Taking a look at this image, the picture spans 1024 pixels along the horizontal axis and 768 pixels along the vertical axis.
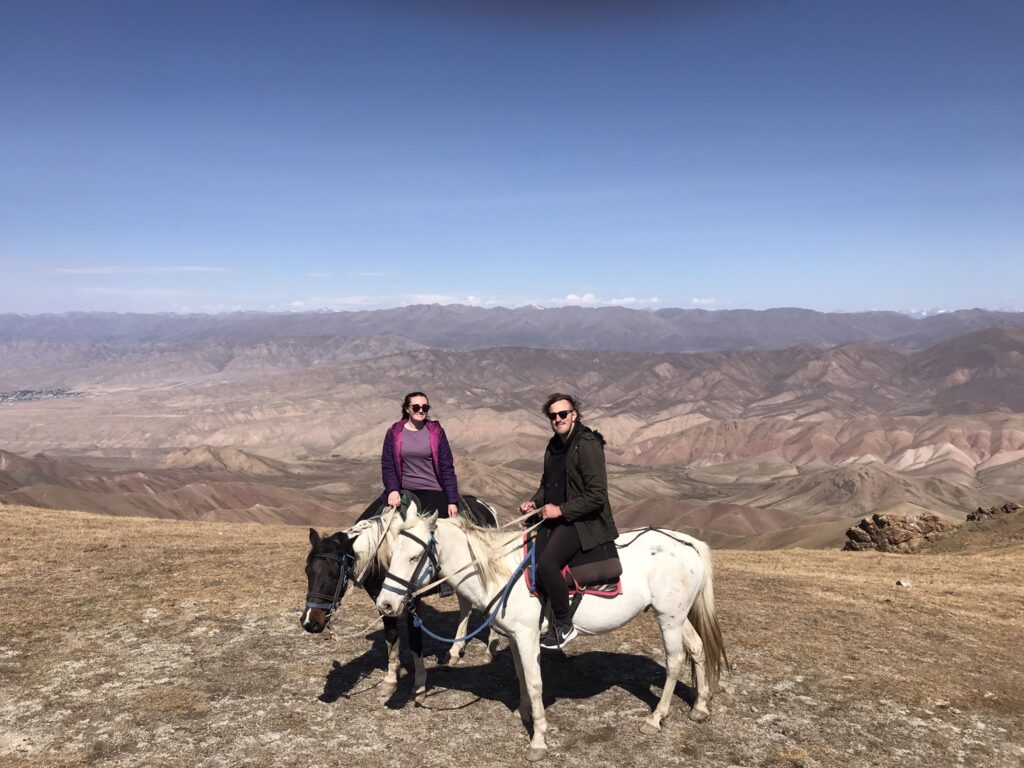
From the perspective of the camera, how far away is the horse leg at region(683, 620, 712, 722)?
8.67 meters

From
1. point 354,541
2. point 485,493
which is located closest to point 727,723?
point 354,541

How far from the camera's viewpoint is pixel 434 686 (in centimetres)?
952

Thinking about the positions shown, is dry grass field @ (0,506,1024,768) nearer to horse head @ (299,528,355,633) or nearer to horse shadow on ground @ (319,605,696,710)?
horse shadow on ground @ (319,605,696,710)

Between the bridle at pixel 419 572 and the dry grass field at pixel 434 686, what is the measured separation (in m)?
0.54

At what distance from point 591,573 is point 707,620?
2098 mm

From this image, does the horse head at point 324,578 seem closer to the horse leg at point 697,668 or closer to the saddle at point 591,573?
the saddle at point 591,573

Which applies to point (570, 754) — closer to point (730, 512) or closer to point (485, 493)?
point (730, 512)

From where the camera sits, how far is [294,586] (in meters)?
14.2

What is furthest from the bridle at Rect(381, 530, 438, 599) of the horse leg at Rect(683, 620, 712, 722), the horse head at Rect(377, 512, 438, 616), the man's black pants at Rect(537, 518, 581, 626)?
the horse leg at Rect(683, 620, 712, 722)

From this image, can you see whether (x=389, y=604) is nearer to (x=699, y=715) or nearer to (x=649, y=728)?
(x=649, y=728)

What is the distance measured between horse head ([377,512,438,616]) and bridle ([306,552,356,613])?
44 cm

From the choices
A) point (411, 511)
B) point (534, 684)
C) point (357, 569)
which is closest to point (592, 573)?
point (534, 684)

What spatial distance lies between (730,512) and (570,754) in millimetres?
109637

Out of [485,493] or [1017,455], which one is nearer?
[485,493]
